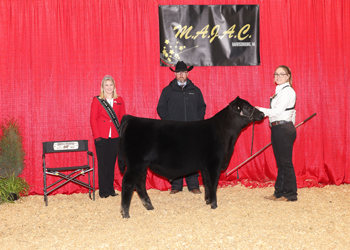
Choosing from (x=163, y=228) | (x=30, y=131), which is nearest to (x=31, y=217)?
(x=30, y=131)

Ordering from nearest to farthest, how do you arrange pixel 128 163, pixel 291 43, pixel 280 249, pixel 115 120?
pixel 280 249 < pixel 128 163 < pixel 115 120 < pixel 291 43

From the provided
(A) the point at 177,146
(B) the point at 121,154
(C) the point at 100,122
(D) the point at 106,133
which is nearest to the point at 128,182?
(B) the point at 121,154

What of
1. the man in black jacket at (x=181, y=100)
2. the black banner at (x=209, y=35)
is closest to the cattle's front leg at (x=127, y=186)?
the man in black jacket at (x=181, y=100)

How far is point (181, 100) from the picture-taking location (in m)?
4.54

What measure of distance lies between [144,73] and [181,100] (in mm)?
889

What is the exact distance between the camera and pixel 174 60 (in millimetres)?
4996

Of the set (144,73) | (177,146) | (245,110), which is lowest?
(177,146)

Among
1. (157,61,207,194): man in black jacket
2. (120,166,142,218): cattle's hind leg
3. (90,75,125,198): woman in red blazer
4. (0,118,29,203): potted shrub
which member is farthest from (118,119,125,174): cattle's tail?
(0,118,29,203): potted shrub

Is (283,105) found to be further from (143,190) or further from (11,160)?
(11,160)

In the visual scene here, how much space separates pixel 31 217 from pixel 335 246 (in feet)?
11.3

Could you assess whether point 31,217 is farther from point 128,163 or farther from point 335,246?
point 335,246

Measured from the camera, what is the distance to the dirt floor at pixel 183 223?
277cm

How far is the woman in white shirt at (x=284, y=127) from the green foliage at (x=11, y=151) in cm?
362

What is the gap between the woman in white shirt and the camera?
389 centimetres
